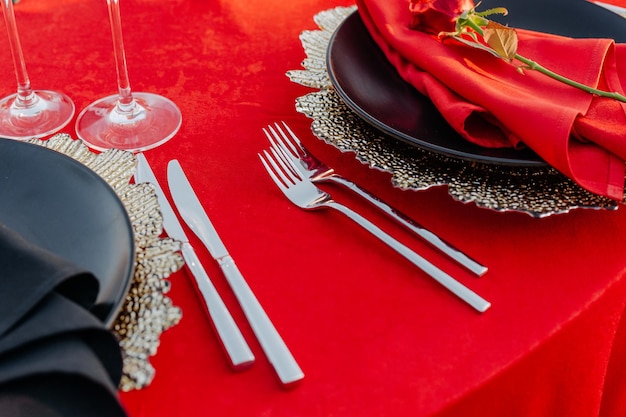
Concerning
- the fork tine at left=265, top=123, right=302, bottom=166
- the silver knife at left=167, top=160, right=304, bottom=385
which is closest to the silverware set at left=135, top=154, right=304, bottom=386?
the silver knife at left=167, top=160, right=304, bottom=385

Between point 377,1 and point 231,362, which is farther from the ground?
point 377,1

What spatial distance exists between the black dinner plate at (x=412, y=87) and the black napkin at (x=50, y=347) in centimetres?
Result: 33

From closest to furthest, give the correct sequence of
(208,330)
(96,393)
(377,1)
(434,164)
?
(96,393) < (208,330) < (434,164) < (377,1)

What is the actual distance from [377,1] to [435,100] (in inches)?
7.9

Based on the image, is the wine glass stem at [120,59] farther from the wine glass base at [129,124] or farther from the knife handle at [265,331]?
the knife handle at [265,331]

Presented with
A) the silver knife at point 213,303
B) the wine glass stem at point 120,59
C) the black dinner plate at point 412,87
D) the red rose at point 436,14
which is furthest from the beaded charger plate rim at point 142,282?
the red rose at point 436,14

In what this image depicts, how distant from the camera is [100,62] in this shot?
2.72 feet

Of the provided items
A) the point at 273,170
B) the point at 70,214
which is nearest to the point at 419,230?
the point at 273,170

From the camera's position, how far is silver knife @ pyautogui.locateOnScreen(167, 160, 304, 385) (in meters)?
0.44

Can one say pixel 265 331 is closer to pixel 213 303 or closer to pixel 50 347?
pixel 213 303

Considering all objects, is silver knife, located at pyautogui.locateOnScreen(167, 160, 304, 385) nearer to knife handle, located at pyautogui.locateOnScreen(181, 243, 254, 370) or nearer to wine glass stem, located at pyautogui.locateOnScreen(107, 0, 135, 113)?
knife handle, located at pyautogui.locateOnScreen(181, 243, 254, 370)

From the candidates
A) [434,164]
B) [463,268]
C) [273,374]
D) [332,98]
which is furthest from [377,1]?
[273,374]

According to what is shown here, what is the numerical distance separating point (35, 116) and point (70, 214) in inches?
10.9

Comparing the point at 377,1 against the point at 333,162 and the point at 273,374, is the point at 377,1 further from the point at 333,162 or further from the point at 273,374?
the point at 273,374
